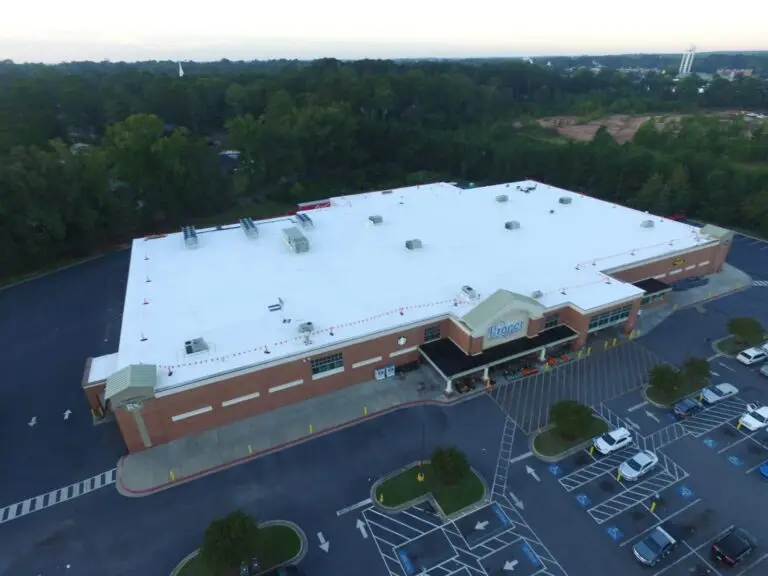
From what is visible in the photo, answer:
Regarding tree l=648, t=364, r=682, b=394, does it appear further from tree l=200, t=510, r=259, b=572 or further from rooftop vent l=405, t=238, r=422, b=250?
tree l=200, t=510, r=259, b=572

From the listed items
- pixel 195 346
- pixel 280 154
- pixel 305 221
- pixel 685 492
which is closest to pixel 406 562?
pixel 685 492

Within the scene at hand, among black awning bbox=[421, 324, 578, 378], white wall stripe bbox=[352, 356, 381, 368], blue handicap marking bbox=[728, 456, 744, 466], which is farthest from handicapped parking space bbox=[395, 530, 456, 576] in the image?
blue handicap marking bbox=[728, 456, 744, 466]

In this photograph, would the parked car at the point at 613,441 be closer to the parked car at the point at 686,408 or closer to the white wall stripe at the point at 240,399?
the parked car at the point at 686,408

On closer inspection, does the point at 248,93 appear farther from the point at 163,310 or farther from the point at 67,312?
the point at 163,310

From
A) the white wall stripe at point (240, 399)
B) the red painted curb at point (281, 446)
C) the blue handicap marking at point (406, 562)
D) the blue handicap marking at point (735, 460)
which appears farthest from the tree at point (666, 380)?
the white wall stripe at point (240, 399)

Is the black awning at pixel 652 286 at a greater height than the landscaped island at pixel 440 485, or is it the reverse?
the black awning at pixel 652 286

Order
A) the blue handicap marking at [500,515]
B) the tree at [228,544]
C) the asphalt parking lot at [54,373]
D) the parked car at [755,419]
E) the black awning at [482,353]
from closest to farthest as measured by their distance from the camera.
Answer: the tree at [228,544]
the blue handicap marking at [500,515]
the asphalt parking lot at [54,373]
the parked car at [755,419]
the black awning at [482,353]
